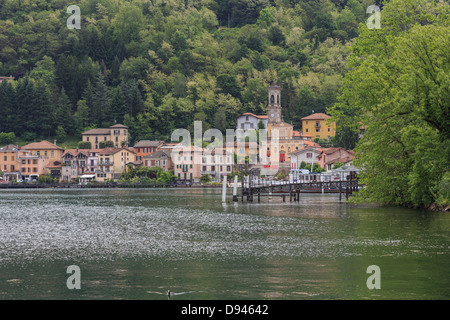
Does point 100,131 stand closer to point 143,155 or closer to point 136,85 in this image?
point 143,155

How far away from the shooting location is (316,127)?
15712cm

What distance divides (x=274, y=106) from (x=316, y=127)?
1042cm

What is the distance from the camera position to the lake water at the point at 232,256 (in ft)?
76.7

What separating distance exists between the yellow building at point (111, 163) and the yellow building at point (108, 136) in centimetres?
830

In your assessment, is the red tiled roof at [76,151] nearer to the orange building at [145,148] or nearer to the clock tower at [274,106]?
→ the orange building at [145,148]

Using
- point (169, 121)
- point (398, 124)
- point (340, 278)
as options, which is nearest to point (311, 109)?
point (169, 121)

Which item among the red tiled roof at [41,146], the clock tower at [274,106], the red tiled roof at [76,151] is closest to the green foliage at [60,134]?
the red tiled roof at [41,146]

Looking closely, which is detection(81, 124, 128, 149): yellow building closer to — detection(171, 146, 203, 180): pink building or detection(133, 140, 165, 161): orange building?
detection(133, 140, 165, 161): orange building

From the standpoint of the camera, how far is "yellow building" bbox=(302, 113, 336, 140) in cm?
15600

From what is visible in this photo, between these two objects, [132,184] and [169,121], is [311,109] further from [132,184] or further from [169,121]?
[132,184]

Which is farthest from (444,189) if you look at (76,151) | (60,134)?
(60,134)

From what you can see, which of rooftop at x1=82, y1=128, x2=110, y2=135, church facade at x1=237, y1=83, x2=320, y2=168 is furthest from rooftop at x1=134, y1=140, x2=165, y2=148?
church facade at x1=237, y1=83, x2=320, y2=168

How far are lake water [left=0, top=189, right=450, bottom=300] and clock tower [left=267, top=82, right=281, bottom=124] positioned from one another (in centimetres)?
10392

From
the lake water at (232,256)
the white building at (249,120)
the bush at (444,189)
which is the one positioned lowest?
the lake water at (232,256)
